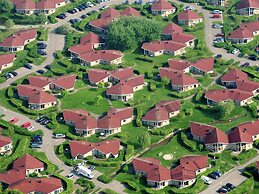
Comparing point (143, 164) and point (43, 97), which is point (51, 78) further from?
point (143, 164)

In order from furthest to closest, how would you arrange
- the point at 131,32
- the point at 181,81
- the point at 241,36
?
the point at 241,36 < the point at 131,32 < the point at 181,81

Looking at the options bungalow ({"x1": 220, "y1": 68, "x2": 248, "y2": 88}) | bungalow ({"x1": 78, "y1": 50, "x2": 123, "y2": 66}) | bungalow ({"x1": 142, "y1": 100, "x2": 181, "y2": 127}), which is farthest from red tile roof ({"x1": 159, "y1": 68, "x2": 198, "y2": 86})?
bungalow ({"x1": 78, "y1": 50, "x2": 123, "y2": 66})

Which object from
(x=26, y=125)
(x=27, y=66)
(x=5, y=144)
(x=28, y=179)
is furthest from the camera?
(x=27, y=66)

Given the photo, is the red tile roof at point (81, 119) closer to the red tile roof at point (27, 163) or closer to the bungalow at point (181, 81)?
the red tile roof at point (27, 163)

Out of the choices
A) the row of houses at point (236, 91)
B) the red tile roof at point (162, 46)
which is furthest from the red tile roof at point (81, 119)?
the red tile roof at point (162, 46)

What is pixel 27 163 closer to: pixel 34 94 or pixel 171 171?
pixel 34 94

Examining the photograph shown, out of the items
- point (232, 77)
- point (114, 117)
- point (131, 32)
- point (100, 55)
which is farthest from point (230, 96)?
point (100, 55)

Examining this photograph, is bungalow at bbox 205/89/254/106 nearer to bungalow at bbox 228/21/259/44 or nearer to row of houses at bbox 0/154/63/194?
bungalow at bbox 228/21/259/44
